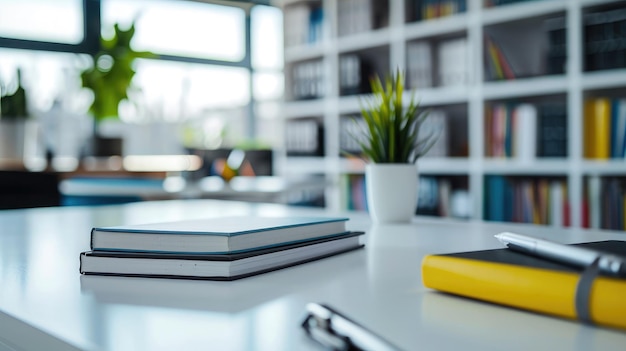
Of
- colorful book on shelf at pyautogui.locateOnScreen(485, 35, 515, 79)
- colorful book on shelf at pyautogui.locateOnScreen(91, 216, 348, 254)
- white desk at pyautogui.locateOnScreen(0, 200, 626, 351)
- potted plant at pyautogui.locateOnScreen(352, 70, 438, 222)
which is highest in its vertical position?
colorful book on shelf at pyautogui.locateOnScreen(485, 35, 515, 79)

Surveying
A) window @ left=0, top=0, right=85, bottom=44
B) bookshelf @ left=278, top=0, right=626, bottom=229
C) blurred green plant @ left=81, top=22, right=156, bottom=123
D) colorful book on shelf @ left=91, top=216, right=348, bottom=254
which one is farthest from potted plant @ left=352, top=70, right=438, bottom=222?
window @ left=0, top=0, right=85, bottom=44

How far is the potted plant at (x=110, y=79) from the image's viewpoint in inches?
188

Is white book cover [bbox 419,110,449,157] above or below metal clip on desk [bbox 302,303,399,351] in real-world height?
above

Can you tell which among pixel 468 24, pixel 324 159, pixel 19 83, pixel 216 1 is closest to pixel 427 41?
pixel 468 24

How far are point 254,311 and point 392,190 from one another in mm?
750

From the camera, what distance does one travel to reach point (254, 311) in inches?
20.9

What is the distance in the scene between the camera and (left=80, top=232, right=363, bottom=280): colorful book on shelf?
0.66m

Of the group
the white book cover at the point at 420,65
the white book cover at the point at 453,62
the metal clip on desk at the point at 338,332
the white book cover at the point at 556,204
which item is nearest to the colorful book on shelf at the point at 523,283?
the metal clip on desk at the point at 338,332

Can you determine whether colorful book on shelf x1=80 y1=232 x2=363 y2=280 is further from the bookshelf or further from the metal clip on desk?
the bookshelf

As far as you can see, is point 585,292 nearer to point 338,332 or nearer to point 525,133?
point 338,332

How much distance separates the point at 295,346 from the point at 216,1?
6.32 m

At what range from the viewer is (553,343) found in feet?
1.39

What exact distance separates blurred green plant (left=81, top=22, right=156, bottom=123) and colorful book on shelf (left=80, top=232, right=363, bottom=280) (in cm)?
436

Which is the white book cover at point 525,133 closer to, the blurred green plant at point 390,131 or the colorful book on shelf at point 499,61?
the colorful book on shelf at point 499,61
